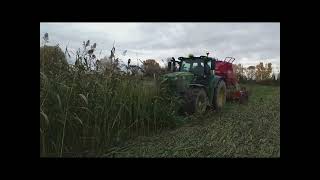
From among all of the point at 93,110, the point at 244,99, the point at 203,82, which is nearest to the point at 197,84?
the point at 203,82

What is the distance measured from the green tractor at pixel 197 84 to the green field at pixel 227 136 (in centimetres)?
13

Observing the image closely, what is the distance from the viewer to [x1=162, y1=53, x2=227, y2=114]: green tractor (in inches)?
210

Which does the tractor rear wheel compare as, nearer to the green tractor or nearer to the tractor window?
the green tractor

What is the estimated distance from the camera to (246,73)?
529 cm

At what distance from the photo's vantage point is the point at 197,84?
5438 mm

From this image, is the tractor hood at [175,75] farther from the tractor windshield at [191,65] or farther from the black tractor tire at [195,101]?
the black tractor tire at [195,101]

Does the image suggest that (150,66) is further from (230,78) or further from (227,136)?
(227,136)

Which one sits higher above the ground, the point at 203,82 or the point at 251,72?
the point at 251,72

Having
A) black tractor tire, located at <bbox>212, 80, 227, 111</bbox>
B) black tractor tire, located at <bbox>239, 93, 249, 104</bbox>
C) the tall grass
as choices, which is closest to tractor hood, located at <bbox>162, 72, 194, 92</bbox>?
the tall grass

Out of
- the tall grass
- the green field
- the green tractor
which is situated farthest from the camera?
the green tractor

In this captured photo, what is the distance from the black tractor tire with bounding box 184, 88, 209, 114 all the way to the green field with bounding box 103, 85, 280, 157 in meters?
0.09

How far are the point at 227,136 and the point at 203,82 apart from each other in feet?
2.21
